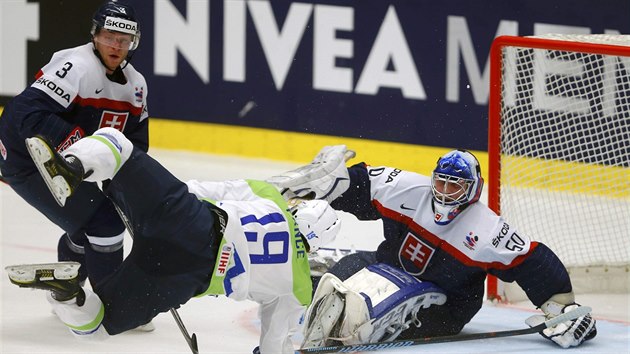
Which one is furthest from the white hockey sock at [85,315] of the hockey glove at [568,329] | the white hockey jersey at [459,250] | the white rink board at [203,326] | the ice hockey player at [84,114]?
the hockey glove at [568,329]

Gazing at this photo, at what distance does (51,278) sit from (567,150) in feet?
11.2

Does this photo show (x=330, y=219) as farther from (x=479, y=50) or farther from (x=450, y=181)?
(x=479, y=50)

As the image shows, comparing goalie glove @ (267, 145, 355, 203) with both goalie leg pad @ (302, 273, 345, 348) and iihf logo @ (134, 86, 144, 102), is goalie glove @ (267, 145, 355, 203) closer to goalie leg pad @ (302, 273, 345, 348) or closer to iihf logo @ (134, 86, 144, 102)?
goalie leg pad @ (302, 273, 345, 348)

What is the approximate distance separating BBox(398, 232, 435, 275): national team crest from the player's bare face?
4.23ft

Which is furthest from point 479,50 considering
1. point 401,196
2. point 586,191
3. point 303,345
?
point 303,345

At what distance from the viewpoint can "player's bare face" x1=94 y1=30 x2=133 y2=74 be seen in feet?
16.7

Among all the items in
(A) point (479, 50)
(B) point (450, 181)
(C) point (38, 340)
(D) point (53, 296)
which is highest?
(A) point (479, 50)

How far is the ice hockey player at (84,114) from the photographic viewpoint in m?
5.02

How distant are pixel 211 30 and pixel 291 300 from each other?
421 cm

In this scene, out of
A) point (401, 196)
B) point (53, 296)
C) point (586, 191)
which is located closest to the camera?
point (53, 296)

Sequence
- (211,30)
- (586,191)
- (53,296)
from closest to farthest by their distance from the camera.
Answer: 1. (53,296)
2. (586,191)
3. (211,30)

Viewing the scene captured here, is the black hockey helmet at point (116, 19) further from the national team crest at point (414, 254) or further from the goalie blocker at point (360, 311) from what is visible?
the national team crest at point (414, 254)

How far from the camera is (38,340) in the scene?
5066mm

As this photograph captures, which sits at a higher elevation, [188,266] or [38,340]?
[188,266]
